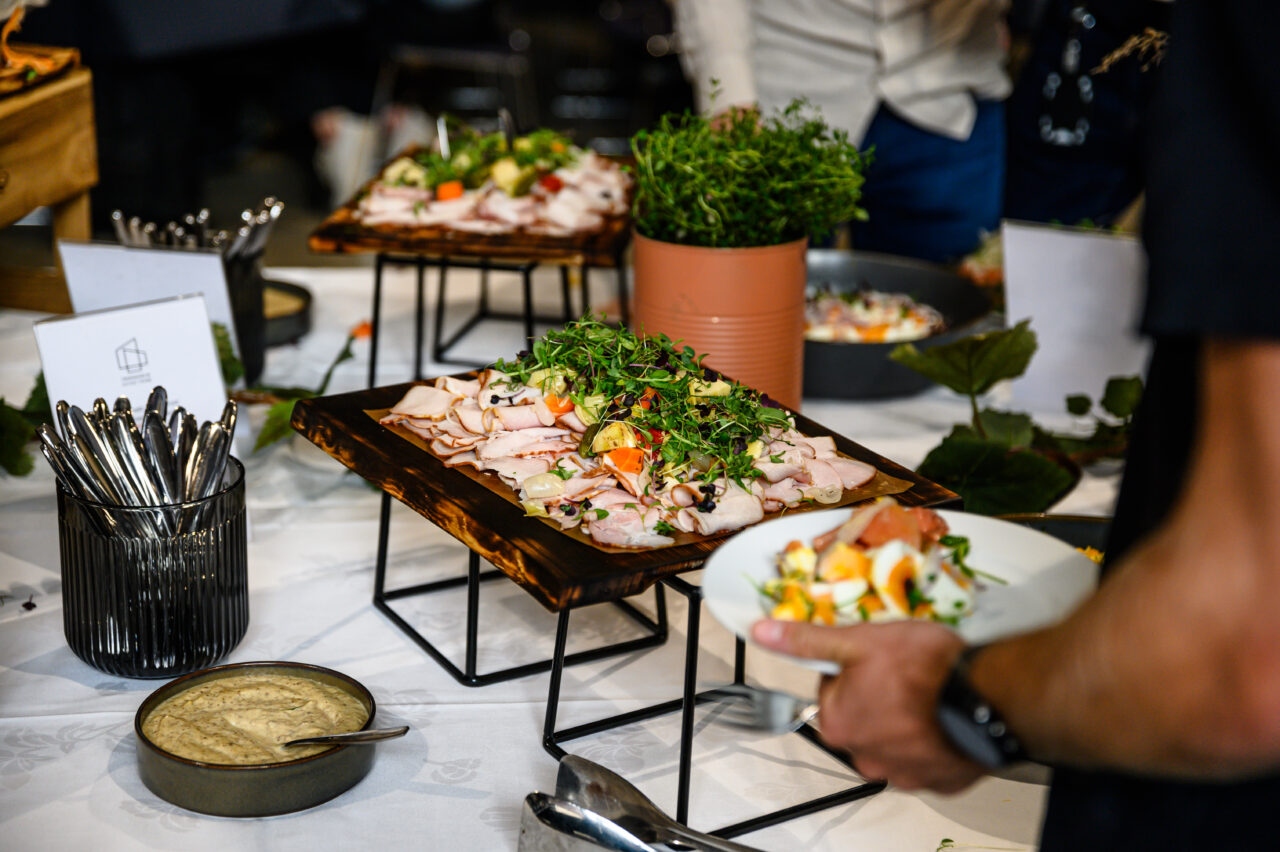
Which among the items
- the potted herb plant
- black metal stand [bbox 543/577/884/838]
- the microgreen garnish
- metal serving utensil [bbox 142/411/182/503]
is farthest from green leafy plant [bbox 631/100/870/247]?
the microgreen garnish

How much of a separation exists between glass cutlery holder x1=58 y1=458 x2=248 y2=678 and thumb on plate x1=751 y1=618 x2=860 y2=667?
0.63 metres

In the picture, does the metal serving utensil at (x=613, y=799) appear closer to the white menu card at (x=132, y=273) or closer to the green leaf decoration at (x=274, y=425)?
the green leaf decoration at (x=274, y=425)

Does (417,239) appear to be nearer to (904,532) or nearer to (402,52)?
(904,532)

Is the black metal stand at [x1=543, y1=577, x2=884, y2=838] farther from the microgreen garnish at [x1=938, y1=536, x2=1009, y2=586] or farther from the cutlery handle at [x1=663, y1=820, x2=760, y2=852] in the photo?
the microgreen garnish at [x1=938, y1=536, x2=1009, y2=586]

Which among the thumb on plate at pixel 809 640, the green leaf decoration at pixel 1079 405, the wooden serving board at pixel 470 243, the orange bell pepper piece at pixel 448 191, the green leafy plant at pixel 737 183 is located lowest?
the green leaf decoration at pixel 1079 405

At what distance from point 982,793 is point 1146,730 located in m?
0.56

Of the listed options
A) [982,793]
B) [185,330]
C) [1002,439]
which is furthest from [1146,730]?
[185,330]

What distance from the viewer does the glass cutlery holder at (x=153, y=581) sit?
44.3 inches

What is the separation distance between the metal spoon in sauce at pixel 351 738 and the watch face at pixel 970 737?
52cm

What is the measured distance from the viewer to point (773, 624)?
0.71m

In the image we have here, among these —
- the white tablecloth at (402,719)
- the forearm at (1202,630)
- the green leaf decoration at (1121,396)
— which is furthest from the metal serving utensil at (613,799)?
the green leaf decoration at (1121,396)

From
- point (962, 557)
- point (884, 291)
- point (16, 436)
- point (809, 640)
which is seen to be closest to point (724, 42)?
point (884, 291)

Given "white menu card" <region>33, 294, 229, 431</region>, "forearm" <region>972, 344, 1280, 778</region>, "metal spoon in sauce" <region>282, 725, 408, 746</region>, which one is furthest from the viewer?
"white menu card" <region>33, 294, 229, 431</region>

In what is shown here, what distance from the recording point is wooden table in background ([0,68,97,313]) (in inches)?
70.5
